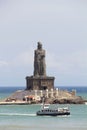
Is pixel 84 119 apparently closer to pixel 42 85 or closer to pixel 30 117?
pixel 30 117

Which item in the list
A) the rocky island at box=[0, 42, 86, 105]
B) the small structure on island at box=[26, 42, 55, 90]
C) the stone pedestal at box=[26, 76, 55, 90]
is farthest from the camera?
the stone pedestal at box=[26, 76, 55, 90]

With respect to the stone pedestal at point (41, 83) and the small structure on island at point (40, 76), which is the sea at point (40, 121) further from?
the small structure on island at point (40, 76)

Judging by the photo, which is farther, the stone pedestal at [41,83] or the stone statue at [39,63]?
the stone pedestal at [41,83]

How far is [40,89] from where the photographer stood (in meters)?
133

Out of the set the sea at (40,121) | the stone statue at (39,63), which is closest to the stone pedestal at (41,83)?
the stone statue at (39,63)

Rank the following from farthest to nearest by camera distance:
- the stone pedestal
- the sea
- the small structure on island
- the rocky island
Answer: the stone pedestal
the small structure on island
the rocky island
the sea

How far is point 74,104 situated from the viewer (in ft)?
422

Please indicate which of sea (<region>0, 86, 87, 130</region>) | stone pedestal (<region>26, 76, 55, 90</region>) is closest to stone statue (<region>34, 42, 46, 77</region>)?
stone pedestal (<region>26, 76, 55, 90</region>)

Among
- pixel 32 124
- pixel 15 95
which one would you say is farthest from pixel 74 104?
pixel 32 124

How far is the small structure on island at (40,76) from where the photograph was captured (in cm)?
13312

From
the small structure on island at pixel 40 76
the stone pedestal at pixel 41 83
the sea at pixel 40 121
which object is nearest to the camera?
the sea at pixel 40 121

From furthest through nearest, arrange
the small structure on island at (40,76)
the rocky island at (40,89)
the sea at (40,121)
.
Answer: the small structure on island at (40,76) < the rocky island at (40,89) < the sea at (40,121)

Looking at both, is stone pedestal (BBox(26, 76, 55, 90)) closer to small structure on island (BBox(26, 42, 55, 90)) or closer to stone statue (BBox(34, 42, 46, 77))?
small structure on island (BBox(26, 42, 55, 90))

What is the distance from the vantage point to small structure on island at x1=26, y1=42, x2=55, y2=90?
13312 centimetres
